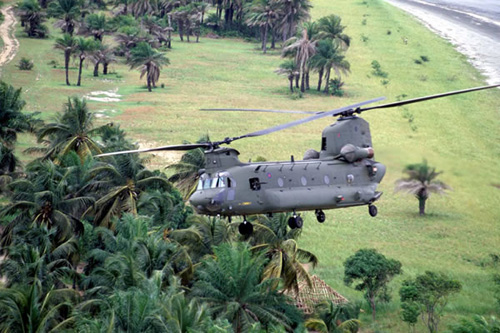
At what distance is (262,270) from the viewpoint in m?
39.4

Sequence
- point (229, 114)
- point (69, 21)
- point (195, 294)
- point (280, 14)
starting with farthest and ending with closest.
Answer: point (280, 14), point (69, 21), point (229, 114), point (195, 294)

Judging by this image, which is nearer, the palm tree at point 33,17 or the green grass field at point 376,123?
the green grass field at point 376,123

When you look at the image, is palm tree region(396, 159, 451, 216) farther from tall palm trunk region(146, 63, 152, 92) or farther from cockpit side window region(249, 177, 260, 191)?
tall palm trunk region(146, 63, 152, 92)

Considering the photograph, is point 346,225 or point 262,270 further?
point 346,225

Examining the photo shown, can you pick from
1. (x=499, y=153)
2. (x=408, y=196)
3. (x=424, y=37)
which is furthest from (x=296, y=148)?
(x=424, y=37)

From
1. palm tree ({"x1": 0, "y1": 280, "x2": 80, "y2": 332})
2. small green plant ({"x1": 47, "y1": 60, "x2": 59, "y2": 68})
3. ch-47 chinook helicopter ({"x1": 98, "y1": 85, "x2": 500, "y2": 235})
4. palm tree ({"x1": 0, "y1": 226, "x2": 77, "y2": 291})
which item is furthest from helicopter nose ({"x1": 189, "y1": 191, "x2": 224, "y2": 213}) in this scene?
small green plant ({"x1": 47, "y1": 60, "x2": 59, "y2": 68})

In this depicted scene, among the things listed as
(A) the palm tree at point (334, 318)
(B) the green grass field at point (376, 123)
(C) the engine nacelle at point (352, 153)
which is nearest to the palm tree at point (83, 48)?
(B) the green grass field at point (376, 123)

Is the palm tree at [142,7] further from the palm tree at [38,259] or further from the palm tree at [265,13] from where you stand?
the palm tree at [38,259]

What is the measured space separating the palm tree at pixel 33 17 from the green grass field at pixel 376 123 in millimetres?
2762

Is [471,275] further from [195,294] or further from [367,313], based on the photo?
[195,294]

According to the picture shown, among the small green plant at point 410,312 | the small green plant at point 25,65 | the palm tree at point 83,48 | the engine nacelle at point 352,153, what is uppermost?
the engine nacelle at point 352,153

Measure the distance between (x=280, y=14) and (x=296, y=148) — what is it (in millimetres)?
57837

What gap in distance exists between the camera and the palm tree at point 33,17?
120650 mm

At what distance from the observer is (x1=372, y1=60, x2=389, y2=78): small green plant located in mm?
120625
